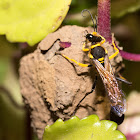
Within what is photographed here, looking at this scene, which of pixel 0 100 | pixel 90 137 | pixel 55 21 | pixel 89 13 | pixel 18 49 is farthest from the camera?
pixel 0 100

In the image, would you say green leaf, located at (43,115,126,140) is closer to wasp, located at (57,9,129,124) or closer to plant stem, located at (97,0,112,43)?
wasp, located at (57,9,129,124)

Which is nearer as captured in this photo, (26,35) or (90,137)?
(90,137)

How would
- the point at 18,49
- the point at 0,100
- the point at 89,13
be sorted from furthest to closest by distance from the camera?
the point at 0,100
the point at 18,49
the point at 89,13

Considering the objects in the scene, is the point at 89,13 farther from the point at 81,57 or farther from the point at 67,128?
the point at 67,128

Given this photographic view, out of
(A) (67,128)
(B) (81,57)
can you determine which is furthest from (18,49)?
(A) (67,128)

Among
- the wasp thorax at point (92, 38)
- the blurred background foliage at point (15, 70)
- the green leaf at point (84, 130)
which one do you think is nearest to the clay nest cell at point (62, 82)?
the wasp thorax at point (92, 38)

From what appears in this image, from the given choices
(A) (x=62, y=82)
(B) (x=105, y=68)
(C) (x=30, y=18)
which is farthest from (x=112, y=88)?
(C) (x=30, y=18)

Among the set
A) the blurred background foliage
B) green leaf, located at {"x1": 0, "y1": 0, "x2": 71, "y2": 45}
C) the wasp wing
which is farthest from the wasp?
the blurred background foliage
